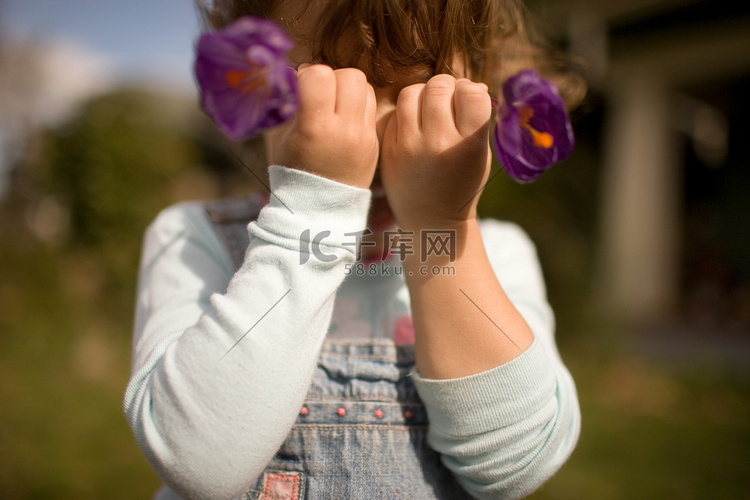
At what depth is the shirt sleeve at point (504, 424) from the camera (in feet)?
2.85

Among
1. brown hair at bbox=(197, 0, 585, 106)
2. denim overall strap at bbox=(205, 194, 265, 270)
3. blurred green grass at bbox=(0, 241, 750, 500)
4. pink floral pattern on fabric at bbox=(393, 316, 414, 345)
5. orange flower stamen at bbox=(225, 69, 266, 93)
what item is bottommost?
blurred green grass at bbox=(0, 241, 750, 500)

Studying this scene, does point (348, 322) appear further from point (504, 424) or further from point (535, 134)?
point (535, 134)

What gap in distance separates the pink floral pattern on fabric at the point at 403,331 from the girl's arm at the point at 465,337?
0.40ft

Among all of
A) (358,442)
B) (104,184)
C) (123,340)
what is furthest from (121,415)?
(358,442)

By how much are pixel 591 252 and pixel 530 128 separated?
367cm

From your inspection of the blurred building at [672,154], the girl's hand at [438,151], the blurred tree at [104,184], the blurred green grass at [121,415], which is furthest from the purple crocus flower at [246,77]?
the blurred tree at [104,184]

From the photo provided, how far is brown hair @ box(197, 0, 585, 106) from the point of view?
32.2 inches

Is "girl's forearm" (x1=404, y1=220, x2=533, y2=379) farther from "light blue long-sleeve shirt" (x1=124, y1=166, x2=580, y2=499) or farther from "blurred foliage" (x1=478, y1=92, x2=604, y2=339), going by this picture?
"blurred foliage" (x1=478, y1=92, x2=604, y2=339)

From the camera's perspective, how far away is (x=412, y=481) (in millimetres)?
955

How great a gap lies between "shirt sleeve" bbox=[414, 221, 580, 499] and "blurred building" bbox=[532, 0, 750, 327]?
342 cm

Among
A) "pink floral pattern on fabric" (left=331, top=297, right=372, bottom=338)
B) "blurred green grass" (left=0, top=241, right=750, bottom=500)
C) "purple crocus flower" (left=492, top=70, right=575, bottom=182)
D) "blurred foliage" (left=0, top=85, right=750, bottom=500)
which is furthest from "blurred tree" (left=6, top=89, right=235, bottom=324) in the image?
"purple crocus flower" (left=492, top=70, right=575, bottom=182)

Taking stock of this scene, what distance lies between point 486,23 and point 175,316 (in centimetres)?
75

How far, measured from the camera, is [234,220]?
1.11 m

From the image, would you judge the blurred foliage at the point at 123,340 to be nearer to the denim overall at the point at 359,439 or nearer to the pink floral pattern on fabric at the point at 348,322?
the pink floral pattern on fabric at the point at 348,322
